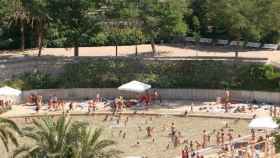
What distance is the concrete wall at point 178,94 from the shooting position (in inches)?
1921

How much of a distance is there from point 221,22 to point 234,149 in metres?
23.2

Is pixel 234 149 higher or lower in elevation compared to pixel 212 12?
lower

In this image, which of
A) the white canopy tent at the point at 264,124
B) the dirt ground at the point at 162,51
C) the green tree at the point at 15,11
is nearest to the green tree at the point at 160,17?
the dirt ground at the point at 162,51

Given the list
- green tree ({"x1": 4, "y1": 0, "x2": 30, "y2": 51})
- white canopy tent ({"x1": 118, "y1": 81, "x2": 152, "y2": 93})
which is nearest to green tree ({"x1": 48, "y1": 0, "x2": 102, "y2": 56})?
green tree ({"x1": 4, "y1": 0, "x2": 30, "y2": 51})

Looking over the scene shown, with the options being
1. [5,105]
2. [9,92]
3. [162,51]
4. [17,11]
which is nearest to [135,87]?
[9,92]

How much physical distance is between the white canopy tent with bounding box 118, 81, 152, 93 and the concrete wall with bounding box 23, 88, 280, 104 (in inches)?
99.3

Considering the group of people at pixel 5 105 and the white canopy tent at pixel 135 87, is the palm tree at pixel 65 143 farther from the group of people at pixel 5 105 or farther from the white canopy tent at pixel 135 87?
the group of people at pixel 5 105

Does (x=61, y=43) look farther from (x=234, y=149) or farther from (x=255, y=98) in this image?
(x=234, y=149)

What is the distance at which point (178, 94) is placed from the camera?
167 ft

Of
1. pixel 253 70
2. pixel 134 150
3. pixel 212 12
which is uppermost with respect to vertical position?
pixel 212 12

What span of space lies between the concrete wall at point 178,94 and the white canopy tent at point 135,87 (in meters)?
2.52

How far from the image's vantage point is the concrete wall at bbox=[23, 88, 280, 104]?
160 feet

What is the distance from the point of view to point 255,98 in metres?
49.1

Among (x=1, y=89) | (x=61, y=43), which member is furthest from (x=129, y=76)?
(x=61, y=43)
